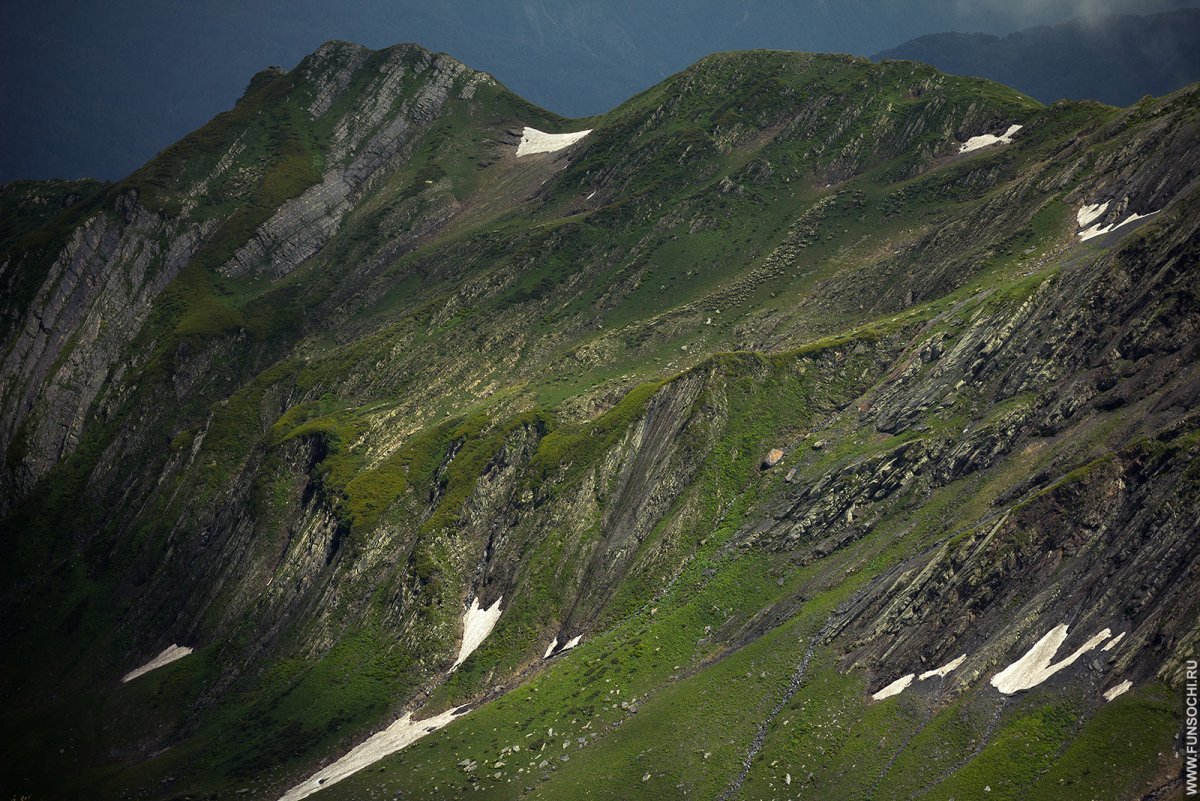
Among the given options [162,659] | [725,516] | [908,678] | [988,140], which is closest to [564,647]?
[725,516]

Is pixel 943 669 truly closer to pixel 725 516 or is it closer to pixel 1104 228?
pixel 725 516

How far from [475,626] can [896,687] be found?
2426 inches

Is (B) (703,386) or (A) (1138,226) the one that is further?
(B) (703,386)

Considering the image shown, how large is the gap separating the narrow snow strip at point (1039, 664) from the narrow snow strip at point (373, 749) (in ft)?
210

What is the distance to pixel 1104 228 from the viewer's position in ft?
426

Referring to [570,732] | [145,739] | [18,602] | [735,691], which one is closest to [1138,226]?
[735,691]

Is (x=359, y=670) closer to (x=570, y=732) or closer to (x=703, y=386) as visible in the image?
(x=570, y=732)

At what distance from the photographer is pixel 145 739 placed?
138 metres

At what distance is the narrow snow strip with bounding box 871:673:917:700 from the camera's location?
285 ft

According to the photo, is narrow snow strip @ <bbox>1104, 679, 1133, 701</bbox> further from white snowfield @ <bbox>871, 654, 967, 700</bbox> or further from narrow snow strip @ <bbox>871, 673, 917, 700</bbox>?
narrow snow strip @ <bbox>871, 673, 917, 700</bbox>

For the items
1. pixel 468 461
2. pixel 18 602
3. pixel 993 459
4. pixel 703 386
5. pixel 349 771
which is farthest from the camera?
pixel 18 602

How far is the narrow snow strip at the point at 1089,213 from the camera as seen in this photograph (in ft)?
439

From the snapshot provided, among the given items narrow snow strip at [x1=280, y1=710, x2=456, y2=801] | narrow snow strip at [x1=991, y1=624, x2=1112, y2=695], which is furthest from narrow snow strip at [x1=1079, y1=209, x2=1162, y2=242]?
narrow snow strip at [x1=280, y1=710, x2=456, y2=801]

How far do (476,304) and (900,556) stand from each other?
113 m
